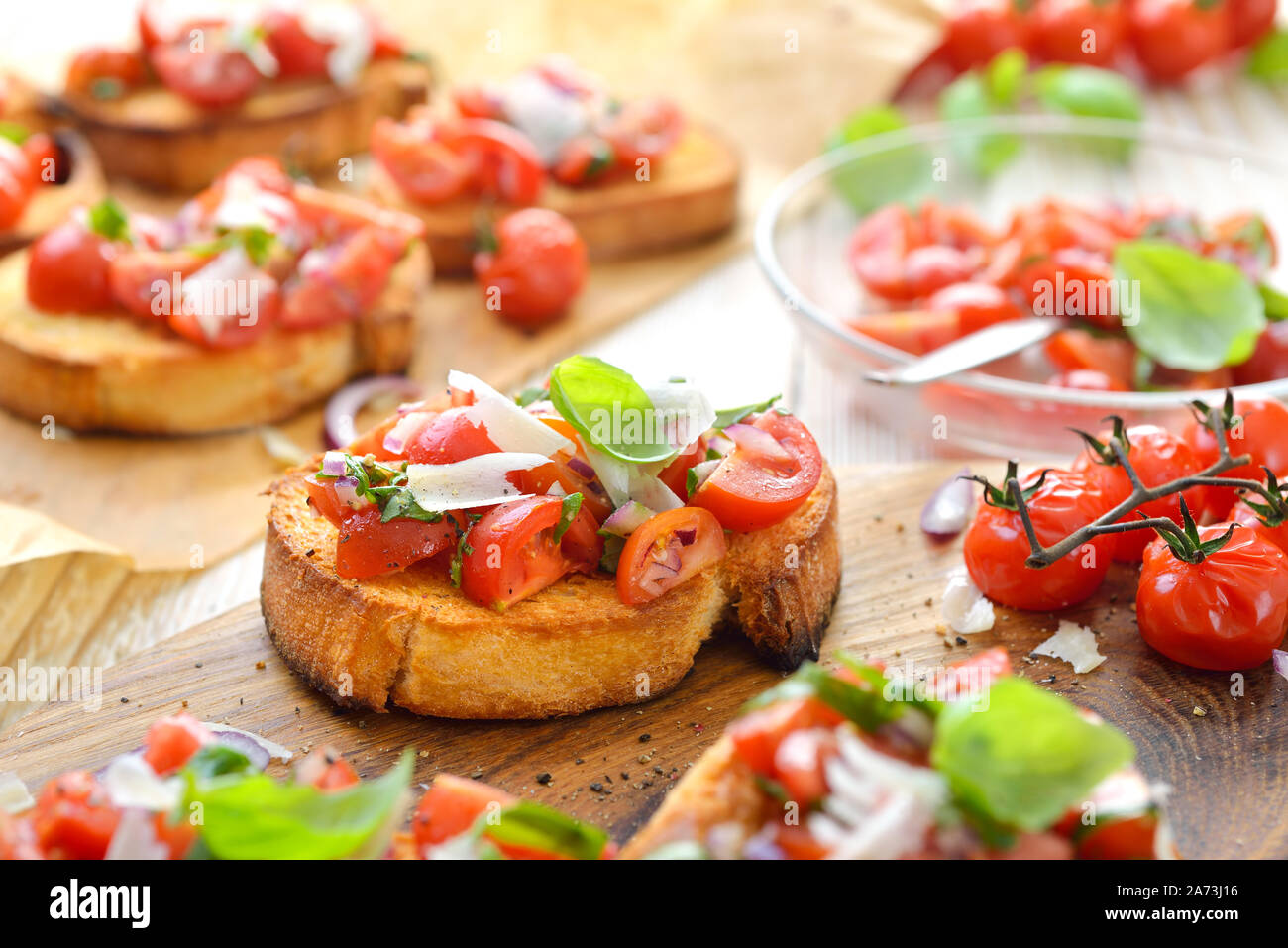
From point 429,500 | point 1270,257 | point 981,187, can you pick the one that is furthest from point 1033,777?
point 981,187

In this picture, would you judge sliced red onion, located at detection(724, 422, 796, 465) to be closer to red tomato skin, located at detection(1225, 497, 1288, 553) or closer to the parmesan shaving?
the parmesan shaving

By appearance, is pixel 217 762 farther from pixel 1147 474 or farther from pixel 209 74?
pixel 209 74

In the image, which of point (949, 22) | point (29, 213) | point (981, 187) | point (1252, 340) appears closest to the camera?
point (1252, 340)

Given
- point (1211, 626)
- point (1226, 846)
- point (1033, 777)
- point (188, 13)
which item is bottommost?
point (1226, 846)

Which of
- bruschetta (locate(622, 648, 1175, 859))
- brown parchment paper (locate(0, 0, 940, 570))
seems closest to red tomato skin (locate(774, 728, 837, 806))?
bruschetta (locate(622, 648, 1175, 859))

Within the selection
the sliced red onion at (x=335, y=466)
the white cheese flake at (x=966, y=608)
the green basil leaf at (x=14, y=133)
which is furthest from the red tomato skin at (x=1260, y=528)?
the green basil leaf at (x=14, y=133)

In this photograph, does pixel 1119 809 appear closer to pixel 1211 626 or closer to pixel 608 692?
pixel 1211 626

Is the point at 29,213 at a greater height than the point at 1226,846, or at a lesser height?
greater
